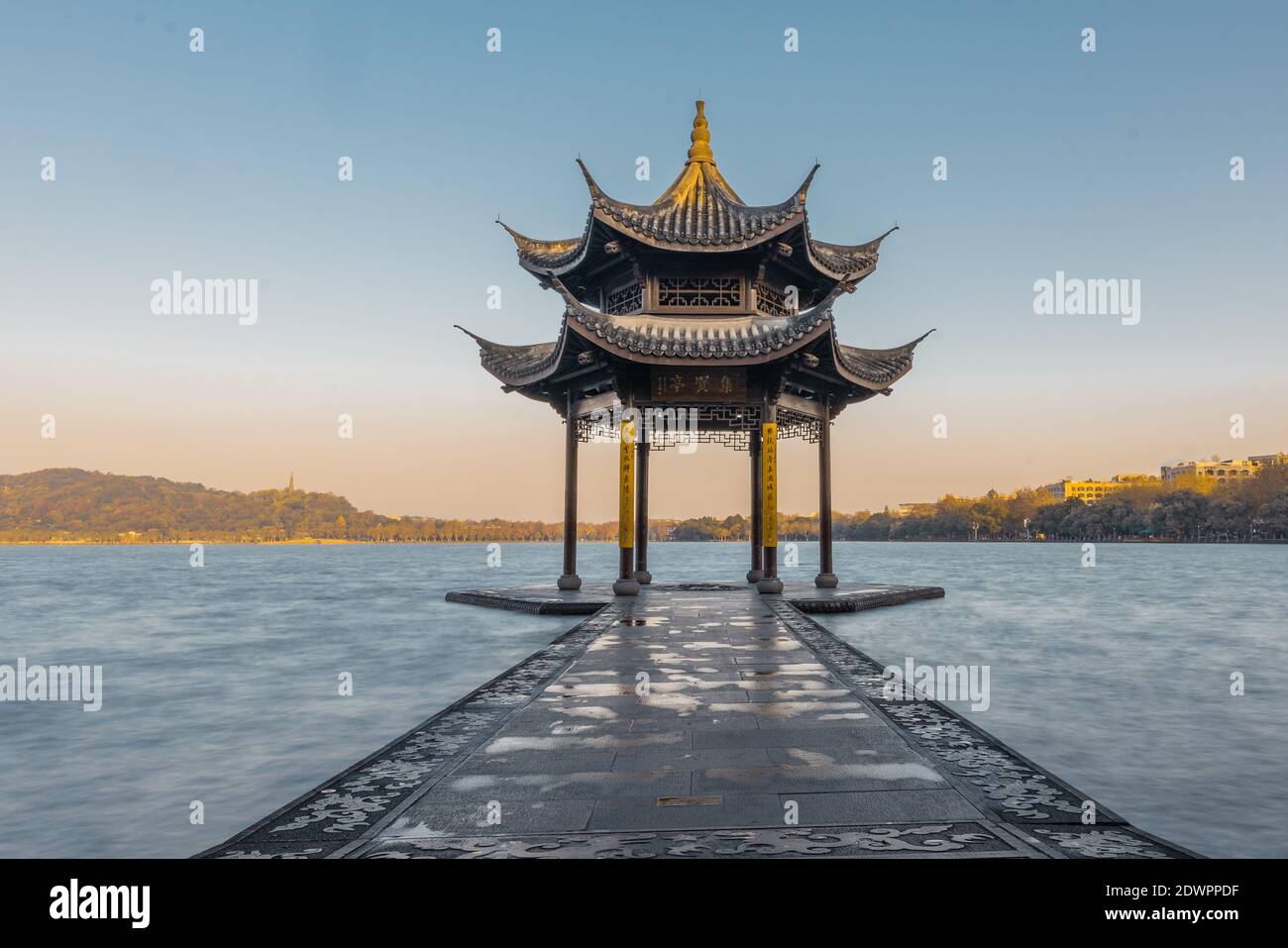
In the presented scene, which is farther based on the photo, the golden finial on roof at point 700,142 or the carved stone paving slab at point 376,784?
the golden finial on roof at point 700,142

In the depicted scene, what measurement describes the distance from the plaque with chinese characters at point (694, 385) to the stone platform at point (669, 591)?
5109mm

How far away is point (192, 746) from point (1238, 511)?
4972 inches

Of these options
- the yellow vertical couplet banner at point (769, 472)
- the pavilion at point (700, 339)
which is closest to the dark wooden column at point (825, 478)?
the pavilion at point (700, 339)

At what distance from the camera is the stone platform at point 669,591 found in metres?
18.6

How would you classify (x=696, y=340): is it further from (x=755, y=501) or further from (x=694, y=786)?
(x=694, y=786)

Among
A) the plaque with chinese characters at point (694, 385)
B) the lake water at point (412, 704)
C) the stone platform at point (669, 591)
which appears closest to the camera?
the lake water at point (412, 704)

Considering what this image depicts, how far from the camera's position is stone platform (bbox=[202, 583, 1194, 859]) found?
4.27 m

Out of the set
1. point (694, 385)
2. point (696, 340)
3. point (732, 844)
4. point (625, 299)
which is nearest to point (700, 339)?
point (696, 340)

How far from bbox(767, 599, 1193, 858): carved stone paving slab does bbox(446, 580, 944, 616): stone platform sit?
32.9 feet

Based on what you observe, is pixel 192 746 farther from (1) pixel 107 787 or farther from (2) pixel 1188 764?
(2) pixel 1188 764

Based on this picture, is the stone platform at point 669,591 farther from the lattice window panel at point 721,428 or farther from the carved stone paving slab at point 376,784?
the carved stone paving slab at point 376,784

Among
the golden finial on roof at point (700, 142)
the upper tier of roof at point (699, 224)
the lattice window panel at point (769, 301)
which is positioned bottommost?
the lattice window panel at point (769, 301)

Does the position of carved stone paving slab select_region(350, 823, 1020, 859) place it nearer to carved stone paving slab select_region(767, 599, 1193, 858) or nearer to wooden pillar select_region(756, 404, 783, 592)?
carved stone paving slab select_region(767, 599, 1193, 858)
